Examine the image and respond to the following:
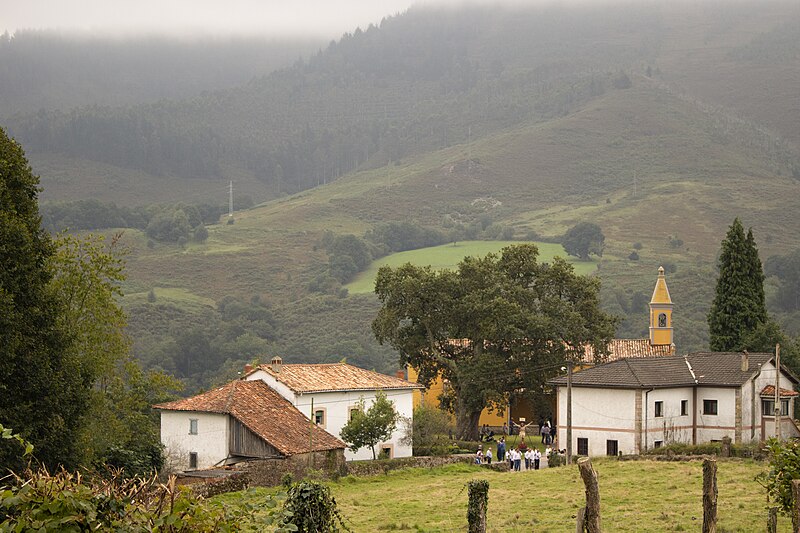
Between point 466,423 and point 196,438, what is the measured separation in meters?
20.4

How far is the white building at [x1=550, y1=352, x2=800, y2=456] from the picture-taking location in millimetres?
49938

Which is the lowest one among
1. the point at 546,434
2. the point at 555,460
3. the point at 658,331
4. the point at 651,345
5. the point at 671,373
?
the point at 555,460

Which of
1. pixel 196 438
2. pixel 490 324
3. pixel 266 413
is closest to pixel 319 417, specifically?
pixel 266 413

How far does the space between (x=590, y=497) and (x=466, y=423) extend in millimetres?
45343

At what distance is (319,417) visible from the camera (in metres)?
50.2

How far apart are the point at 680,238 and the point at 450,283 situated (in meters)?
142

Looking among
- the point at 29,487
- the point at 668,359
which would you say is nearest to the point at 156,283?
the point at 668,359

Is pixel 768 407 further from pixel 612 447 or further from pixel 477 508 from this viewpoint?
pixel 477 508

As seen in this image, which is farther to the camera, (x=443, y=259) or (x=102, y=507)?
(x=443, y=259)

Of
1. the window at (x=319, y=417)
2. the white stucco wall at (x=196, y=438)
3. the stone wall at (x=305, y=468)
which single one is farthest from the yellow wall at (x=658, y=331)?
the white stucco wall at (x=196, y=438)

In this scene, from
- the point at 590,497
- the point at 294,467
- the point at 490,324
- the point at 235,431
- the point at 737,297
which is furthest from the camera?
the point at 737,297

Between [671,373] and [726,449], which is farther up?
[671,373]

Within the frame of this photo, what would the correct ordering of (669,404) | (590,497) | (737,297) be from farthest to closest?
(737,297) < (669,404) < (590,497)

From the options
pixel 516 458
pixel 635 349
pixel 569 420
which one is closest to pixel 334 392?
pixel 516 458
